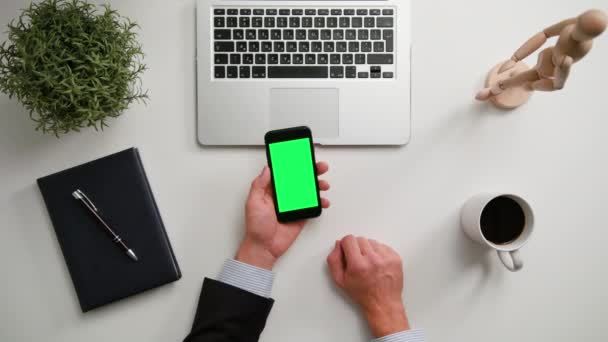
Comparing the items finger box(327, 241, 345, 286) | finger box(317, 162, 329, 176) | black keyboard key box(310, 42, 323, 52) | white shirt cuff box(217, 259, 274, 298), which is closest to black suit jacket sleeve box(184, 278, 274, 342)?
white shirt cuff box(217, 259, 274, 298)

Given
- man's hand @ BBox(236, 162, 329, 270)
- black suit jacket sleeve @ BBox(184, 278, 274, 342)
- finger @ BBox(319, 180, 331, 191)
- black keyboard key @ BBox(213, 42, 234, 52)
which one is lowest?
black suit jacket sleeve @ BBox(184, 278, 274, 342)

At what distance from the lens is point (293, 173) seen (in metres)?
0.72

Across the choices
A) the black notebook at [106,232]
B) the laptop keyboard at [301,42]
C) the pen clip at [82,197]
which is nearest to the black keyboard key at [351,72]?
the laptop keyboard at [301,42]

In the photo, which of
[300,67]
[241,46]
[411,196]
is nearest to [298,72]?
[300,67]

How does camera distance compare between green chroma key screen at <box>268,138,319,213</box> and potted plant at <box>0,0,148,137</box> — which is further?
green chroma key screen at <box>268,138,319,213</box>

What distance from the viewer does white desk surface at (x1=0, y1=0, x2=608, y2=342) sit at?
0.75 metres

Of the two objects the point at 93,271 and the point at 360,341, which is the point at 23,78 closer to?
the point at 93,271

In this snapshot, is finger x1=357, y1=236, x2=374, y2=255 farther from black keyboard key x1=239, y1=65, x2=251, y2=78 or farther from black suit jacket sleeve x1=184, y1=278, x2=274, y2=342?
black keyboard key x1=239, y1=65, x2=251, y2=78

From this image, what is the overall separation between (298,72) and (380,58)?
0.52ft

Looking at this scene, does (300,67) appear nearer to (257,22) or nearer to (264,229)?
(257,22)

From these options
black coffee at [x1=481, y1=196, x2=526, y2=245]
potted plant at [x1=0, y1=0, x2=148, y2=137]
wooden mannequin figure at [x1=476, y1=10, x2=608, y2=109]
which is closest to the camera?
wooden mannequin figure at [x1=476, y1=10, x2=608, y2=109]

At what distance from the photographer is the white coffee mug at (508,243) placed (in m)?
0.67

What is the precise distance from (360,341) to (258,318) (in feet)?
0.70

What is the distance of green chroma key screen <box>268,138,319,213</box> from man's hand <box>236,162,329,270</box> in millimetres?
19
